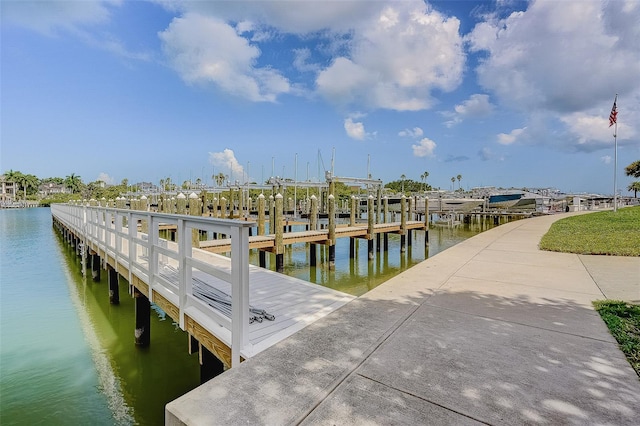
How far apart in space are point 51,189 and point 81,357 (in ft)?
444

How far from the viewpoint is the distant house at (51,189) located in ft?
349

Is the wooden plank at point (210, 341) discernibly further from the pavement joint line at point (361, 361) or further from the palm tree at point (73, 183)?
the palm tree at point (73, 183)

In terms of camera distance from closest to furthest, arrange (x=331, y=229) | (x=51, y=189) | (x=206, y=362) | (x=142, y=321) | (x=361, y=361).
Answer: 1. (x=361, y=361)
2. (x=206, y=362)
3. (x=142, y=321)
4. (x=331, y=229)
5. (x=51, y=189)

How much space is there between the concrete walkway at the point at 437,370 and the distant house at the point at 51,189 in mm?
130694

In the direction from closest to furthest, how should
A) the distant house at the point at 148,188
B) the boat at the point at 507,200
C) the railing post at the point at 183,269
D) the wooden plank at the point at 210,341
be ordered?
the wooden plank at the point at 210,341 < the railing post at the point at 183,269 < the boat at the point at 507,200 < the distant house at the point at 148,188

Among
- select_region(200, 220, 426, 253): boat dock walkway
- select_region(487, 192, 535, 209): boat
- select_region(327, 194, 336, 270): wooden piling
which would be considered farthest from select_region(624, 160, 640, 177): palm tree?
select_region(327, 194, 336, 270): wooden piling

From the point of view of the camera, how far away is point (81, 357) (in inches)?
240

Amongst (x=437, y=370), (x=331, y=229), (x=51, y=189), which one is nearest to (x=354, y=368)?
(x=437, y=370)

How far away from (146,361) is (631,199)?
221ft

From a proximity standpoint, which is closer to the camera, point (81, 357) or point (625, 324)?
point (625, 324)

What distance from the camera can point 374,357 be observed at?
291 cm

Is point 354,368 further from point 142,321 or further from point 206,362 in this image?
point 142,321

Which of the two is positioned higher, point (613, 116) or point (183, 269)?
point (613, 116)

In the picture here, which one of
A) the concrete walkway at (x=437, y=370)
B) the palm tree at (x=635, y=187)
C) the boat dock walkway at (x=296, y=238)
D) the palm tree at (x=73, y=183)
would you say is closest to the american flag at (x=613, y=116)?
the boat dock walkway at (x=296, y=238)
